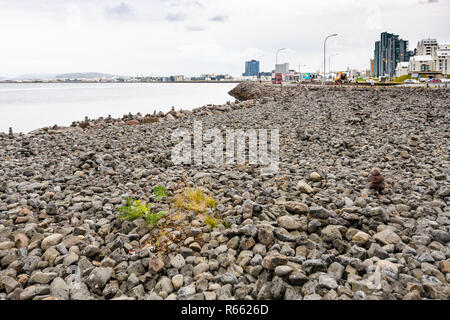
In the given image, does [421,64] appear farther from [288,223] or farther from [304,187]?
[288,223]

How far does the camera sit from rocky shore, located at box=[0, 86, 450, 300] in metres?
3.30

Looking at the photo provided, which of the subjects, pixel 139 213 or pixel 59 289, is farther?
pixel 139 213

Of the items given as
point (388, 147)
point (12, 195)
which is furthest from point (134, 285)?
point (388, 147)

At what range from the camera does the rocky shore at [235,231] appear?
330 centimetres

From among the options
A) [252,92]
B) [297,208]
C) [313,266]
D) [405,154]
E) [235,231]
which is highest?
[252,92]

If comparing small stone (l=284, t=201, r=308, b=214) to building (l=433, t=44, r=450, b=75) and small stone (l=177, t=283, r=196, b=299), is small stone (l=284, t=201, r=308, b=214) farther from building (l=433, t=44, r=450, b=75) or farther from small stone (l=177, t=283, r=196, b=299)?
building (l=433, t=44, r=450, b=75)

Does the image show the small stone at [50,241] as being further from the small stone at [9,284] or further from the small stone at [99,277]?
the small stone at [99,277]

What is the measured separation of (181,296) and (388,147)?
799 centimetres

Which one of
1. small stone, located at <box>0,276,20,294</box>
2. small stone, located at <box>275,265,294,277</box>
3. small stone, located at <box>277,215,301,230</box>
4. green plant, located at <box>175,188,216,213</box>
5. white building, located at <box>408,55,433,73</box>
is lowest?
small stone, located at <box>0,276,20,294</box>

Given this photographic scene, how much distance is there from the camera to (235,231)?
169 inches

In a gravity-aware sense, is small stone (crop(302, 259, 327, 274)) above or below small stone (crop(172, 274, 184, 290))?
above

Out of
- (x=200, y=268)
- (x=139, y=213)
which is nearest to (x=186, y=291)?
(x=200, y=268)


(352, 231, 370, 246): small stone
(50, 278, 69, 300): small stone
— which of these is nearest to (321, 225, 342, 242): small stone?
(352, 231, 370, 246): small stone

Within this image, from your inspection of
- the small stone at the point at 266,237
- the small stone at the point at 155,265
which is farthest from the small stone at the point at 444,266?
the small stone at the point at 155,265
